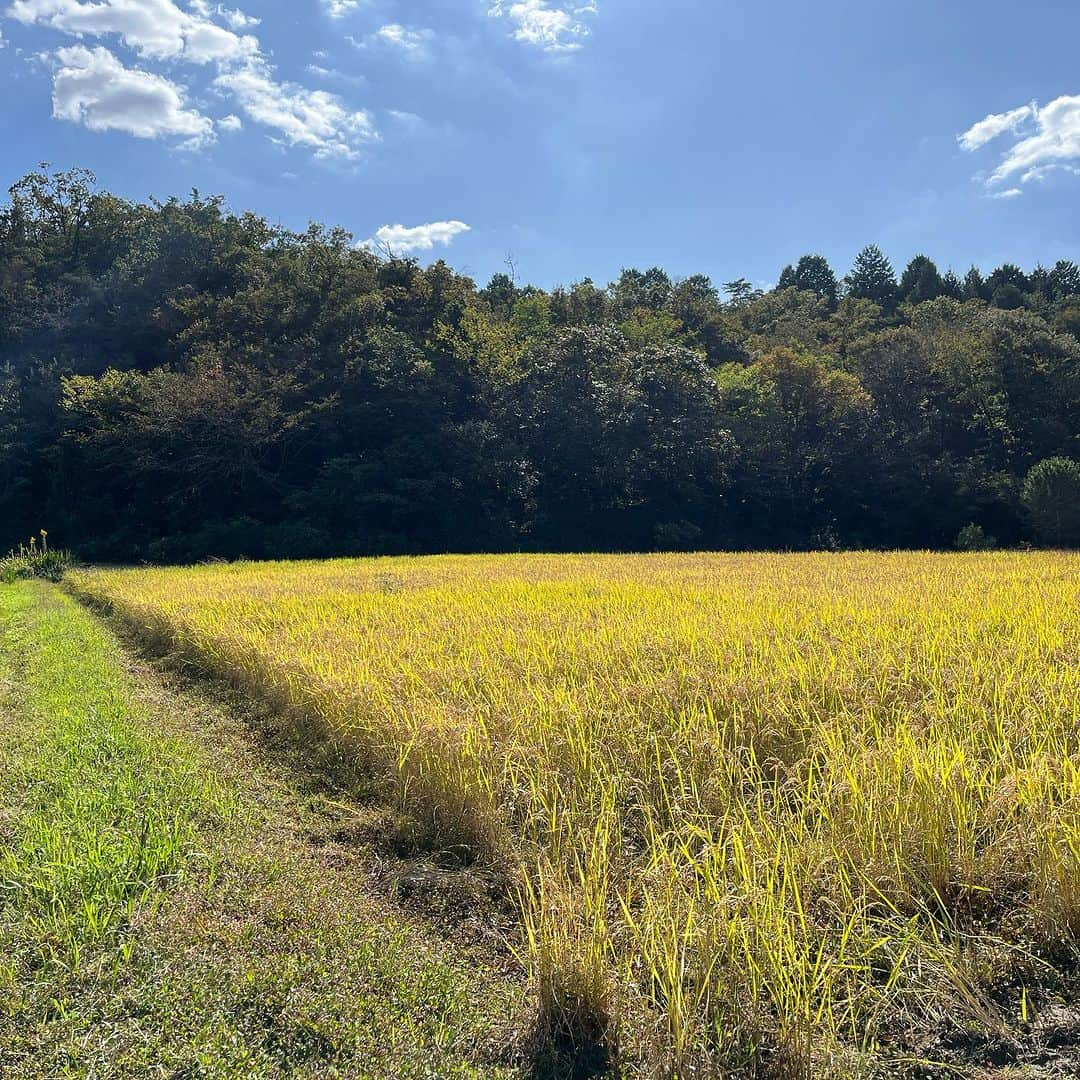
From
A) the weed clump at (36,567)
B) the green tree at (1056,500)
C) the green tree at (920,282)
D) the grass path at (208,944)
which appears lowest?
the grass path at (208,944)

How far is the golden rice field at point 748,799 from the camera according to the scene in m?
1.97

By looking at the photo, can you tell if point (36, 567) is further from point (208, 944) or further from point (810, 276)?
point (810, 276)

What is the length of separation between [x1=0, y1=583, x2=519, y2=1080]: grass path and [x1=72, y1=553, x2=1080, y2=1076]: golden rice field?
41cm

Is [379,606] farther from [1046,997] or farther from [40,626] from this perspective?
[1046,997]

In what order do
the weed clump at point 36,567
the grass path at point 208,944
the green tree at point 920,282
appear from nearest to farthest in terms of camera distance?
the grass path at point 208,944 < the weed clump at point 36,567 < the green tree at point 920,282

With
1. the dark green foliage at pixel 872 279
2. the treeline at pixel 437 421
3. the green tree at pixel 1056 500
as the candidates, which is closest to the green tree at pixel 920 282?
the dark green foliage at pixel 872 279

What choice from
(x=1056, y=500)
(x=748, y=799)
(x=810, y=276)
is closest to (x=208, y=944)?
(x=748, y=799)

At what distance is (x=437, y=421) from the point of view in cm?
2472

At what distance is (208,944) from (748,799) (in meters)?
2.24

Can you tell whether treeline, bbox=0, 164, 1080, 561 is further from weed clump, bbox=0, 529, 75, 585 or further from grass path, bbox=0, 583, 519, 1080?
grass path, bbox=0, 583, 519, 1080

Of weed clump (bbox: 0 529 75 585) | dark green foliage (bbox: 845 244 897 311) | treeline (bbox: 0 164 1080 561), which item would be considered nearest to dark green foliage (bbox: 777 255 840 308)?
dark green foliage (bbox: 845 244 897 311)

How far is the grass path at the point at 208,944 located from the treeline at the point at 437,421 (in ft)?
62.8

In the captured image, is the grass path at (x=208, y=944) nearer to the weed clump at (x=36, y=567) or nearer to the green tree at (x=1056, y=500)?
the weed clump at (x=36, y=567)

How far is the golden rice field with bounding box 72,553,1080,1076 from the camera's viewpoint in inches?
77.4
